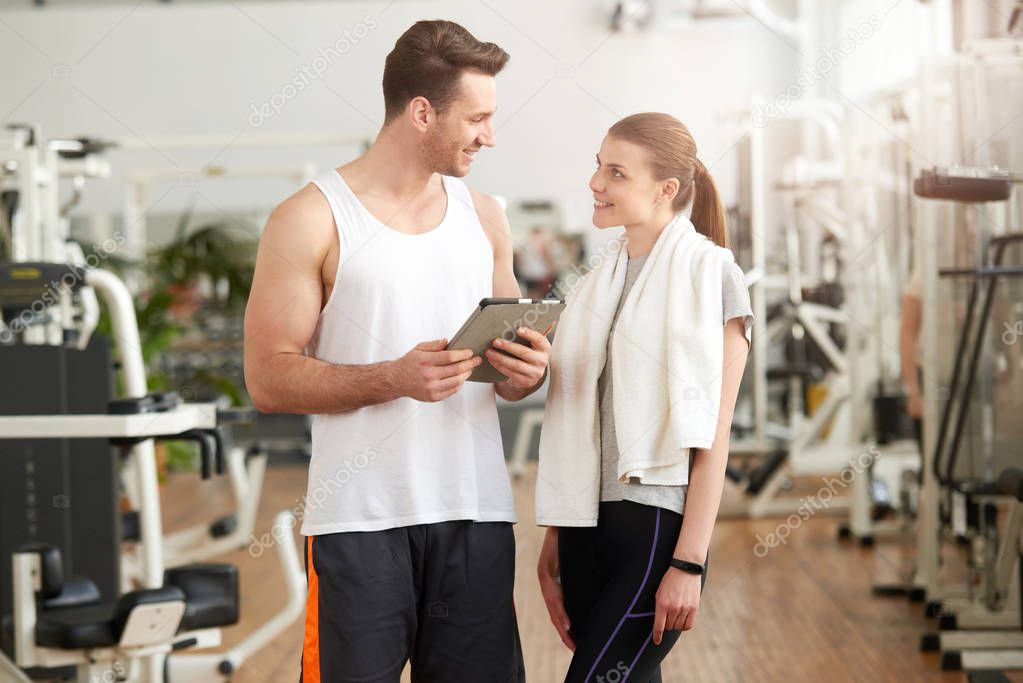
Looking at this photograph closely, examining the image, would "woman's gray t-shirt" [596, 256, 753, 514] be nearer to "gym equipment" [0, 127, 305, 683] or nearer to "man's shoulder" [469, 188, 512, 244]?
"man's shoulder" [469, 188, 512, 244]

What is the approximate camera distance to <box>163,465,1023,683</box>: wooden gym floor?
120 inches

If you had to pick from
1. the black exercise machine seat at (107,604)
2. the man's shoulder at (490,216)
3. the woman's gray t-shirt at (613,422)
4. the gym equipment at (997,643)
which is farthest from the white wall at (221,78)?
the woman's gray t-shirt at (613,422)

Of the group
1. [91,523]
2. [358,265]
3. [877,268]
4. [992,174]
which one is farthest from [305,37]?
[358,265]

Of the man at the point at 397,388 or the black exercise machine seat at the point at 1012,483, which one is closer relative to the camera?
the man at the point at 397,388

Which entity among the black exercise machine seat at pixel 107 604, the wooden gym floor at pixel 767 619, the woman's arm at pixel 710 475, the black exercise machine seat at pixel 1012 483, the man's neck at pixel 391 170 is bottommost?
the wooden gym floor at pixel 767 619

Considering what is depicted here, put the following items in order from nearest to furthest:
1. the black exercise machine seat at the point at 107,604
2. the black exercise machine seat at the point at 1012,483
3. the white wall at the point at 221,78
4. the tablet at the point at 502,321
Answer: the tablet at the point at 502,321 < the black exercise machine seat at the point at 107,604 < the black exercise machine seat at the point at 1012,483 < the white wall at the point at 221,78

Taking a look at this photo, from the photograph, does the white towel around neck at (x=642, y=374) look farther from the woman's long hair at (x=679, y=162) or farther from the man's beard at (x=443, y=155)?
the man's beard at (x=443, y=155)

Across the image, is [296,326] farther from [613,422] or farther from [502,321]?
[613,422]

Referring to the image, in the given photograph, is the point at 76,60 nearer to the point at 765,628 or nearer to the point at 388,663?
the point at 765,628

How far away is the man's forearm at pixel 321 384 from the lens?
1.37m

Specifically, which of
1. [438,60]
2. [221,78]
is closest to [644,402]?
[438,60]

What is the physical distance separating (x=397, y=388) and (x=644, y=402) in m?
0.30

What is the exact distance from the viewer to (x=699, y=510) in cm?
135

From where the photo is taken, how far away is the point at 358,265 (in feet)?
4.63
